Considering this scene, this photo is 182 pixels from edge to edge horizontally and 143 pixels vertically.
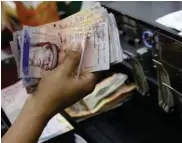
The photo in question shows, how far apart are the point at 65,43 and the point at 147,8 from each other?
0.31 metres

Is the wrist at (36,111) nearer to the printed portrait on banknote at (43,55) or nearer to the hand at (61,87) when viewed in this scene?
the hand at (61,87)

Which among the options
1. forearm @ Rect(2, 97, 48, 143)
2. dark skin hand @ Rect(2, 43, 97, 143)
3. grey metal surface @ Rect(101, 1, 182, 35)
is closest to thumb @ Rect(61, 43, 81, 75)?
dark skin hand @ Rect(2, 43, 97, 143)

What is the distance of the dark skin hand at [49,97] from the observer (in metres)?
0.67

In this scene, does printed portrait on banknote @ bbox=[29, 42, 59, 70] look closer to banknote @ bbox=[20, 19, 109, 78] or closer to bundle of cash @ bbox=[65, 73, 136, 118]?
banknote @ bbox=[20, 19, 109, 78]

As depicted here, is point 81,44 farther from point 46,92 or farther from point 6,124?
point 6,124

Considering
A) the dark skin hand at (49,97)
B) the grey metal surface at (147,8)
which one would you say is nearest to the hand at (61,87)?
the dark skin hand at (49,97)

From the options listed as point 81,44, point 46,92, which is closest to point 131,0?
point 81,44

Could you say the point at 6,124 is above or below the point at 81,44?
below

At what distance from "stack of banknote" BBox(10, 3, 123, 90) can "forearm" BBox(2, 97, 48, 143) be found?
→ 10 cm

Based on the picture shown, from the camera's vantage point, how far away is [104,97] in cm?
104

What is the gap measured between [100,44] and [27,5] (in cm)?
52

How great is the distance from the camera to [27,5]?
1.19 metres

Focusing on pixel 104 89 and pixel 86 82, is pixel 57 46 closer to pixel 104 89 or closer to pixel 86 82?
pixel 86 82

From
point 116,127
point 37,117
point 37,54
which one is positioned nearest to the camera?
point 37,117
